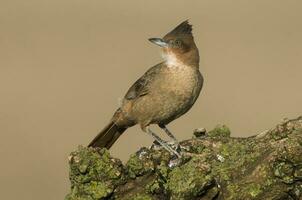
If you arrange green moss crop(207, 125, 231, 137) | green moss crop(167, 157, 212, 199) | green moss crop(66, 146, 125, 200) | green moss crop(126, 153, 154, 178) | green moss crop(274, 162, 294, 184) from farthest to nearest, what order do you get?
green moss crop(207, 125, 231, 137)
green moss crop(126, 153, 154, 178)
green moss crop(66, 146, 125, 200)
green moss crop(167, 157, 212, 199)
green moss crop(274, 162, 294, 184)

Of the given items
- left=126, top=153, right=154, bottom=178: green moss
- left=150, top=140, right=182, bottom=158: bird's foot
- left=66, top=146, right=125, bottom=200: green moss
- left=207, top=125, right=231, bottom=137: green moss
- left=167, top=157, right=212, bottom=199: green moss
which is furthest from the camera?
left=207, top=125, right=231, bottom=137: green moss

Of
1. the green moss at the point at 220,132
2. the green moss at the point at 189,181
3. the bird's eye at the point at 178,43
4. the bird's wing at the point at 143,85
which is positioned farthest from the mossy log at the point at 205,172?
the bird's eye at the point at 178,43

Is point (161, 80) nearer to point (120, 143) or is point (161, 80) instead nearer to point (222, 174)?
point (222, 174)

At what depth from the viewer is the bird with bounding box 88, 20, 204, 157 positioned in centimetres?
694

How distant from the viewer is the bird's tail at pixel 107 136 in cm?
692

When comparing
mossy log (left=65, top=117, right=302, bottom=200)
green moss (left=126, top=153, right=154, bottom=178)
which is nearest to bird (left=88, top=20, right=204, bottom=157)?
mossy log (left=65, top=117, right=302, bottom=200)

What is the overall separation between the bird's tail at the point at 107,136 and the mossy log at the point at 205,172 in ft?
6.16

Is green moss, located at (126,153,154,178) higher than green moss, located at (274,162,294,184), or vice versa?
green moss, located at (126,153,154,178)

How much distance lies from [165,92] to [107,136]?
64 centimetres

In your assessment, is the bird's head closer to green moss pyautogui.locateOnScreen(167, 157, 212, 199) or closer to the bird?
the bird

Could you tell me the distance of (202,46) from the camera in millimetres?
18391

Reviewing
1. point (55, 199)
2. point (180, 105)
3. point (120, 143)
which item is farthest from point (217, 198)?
point (120, 143)

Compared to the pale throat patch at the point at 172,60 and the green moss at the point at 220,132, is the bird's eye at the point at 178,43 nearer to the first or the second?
the pale throat patch at the point at 172,60

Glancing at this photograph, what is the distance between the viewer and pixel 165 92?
7008mm
